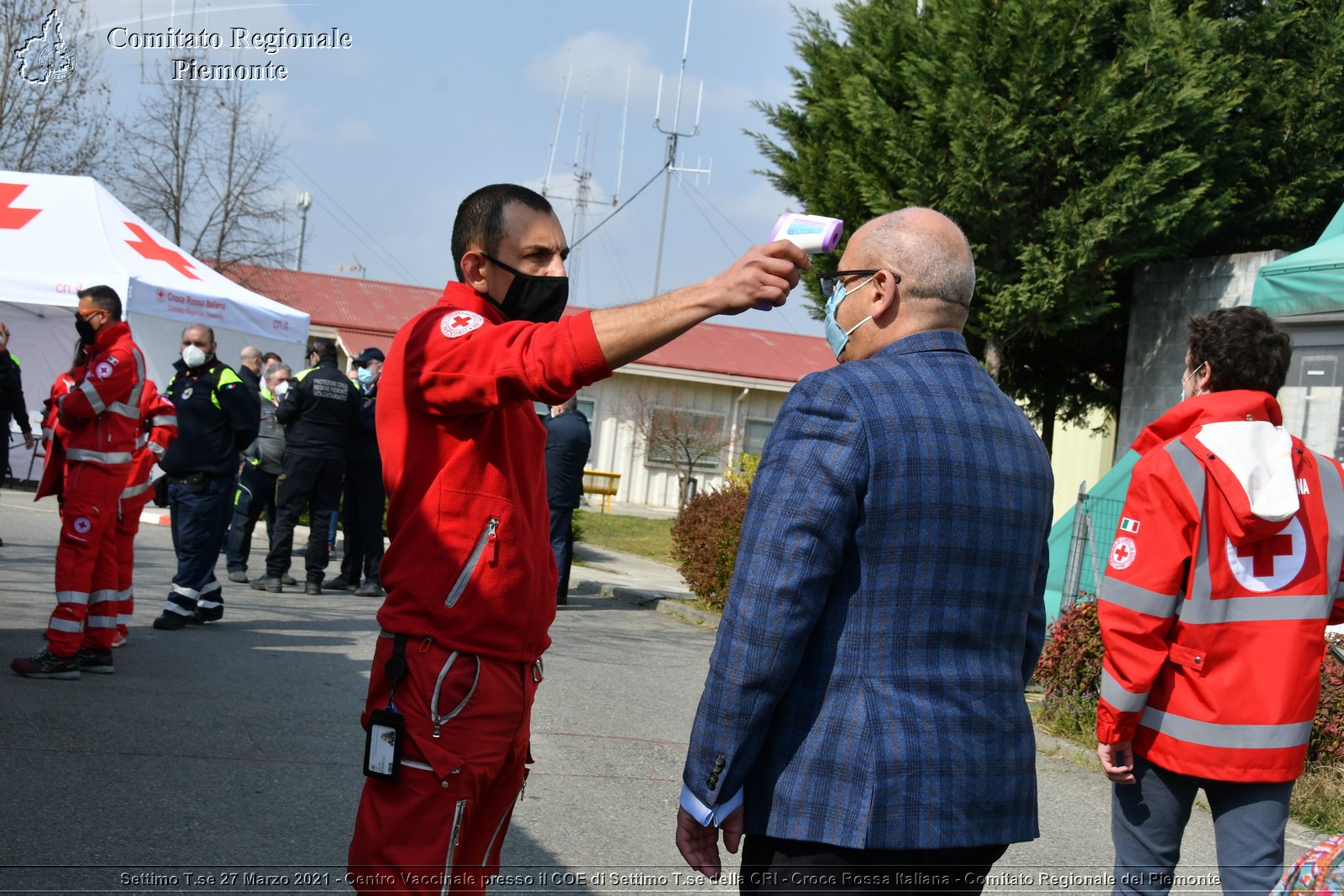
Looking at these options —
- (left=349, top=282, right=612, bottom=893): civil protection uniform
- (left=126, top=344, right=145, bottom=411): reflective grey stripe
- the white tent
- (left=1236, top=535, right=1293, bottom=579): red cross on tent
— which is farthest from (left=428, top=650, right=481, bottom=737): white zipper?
the white tent

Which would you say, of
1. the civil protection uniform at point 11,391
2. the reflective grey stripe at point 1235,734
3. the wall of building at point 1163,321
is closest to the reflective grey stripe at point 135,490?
the civil protection uniform at point 11,391

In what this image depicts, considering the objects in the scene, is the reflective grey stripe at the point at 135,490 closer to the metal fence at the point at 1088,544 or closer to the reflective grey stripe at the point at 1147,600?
the reflective grey stripe at the point at 1147,600

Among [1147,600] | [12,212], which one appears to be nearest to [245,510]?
[12,212]

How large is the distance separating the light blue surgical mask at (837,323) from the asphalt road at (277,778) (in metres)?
2.62

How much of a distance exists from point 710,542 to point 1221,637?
871cm

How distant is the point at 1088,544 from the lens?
9500mm

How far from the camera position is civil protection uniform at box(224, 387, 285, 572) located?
11.8 metres

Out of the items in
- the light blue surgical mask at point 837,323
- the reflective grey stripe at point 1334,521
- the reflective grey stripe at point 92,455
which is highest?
the light blue surgical mask at point 837,323

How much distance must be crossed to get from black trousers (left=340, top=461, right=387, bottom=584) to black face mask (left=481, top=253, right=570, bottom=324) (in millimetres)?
8734

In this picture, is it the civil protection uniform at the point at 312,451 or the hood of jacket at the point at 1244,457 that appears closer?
the hood of jacket at the point at 1244,457

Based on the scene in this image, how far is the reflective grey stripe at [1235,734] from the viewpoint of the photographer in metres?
3.40

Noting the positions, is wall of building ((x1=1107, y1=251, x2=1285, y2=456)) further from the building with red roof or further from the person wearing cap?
the building with red roof

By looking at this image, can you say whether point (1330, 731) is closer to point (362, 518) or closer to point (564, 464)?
point (564, 464)

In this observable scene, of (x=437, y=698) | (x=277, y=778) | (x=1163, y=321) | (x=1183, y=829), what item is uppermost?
(x=1163, y=321)
